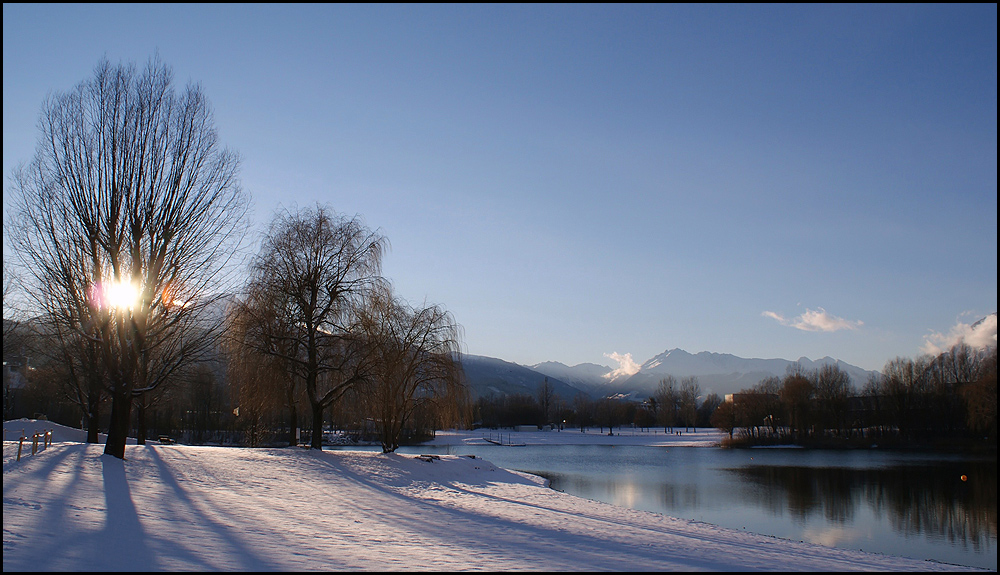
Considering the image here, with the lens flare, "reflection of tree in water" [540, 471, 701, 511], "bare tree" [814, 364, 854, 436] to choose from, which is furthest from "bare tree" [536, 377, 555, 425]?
the lens flare

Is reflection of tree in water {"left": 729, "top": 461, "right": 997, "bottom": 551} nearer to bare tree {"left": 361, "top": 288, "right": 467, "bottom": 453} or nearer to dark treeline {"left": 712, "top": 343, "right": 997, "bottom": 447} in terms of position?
dark treeline {"left": 712, "top": 343, "right": 997, "bottom": 447}

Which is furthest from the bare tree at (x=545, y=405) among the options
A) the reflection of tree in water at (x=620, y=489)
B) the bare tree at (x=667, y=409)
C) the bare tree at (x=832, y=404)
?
the reflection of tree in water at (x=620, y=489)

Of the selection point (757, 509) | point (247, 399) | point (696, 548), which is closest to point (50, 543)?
point (696, 548)

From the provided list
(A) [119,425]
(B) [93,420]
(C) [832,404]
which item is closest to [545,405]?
(C) [832,404]

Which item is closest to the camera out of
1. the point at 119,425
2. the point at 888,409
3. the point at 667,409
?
the point at 119,425

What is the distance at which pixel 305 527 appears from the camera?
9.62 metres

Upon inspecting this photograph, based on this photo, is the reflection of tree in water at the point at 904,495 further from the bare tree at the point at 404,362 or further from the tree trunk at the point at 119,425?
the tree trunk at the point at 119,425

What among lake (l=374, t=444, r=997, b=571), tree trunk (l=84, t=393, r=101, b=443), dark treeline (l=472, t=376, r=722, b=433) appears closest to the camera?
lake (l=374, t=444, r=997, b=571)

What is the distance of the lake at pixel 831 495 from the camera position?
656 inches

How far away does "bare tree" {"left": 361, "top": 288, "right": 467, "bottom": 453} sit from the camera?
21.9m

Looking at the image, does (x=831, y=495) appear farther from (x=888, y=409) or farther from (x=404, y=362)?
(x=888, y=409)

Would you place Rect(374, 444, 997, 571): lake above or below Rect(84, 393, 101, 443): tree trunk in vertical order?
below

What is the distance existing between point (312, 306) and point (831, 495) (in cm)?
2231

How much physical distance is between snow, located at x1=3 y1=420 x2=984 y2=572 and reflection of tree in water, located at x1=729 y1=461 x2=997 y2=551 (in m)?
7.85
